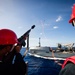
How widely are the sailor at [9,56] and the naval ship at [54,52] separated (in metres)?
57.1

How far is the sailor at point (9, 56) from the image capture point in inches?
108

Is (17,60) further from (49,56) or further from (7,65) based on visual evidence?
(49,56)

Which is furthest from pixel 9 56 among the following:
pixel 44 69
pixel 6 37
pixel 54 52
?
pixel 54 52

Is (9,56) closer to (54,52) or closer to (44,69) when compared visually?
(44,69)

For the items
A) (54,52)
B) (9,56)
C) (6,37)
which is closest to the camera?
(9,56)

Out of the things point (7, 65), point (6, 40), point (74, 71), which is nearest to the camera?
point (74, 71)

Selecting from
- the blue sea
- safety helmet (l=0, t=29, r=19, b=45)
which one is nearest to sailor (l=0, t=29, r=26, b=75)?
safety helmet (l=0, t=29, r=19, b=45)

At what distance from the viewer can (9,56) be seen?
9.59ft

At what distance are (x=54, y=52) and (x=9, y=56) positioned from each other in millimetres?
63263

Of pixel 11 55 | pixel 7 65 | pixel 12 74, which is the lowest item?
pixel 12 74

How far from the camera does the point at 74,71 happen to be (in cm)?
166

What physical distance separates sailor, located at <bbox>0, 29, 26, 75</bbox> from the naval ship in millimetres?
57081

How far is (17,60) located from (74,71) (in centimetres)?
153

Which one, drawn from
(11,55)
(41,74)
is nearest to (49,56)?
(41,74)
